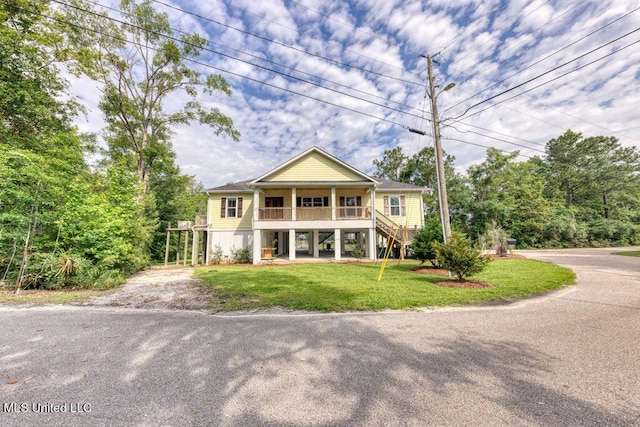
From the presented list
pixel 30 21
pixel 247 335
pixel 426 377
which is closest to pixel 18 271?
pixel 247 335

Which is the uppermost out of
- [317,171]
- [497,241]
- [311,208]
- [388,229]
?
[317,171]

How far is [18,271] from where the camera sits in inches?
315

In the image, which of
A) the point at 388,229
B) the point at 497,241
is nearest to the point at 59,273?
the point at 388,229

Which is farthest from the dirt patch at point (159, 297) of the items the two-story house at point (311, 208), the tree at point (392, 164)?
the tree at point (392, 164)

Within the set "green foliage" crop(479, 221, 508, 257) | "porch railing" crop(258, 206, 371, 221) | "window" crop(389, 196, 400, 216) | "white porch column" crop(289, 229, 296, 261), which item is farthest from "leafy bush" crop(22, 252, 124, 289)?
"green foliage" crop(479, 221, 508, 257)

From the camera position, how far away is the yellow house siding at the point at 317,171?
57.4 ft

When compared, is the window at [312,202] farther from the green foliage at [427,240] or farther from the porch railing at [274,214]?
the green foliage at [427,240]

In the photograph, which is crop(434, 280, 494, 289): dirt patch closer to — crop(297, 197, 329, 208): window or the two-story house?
the two-story house

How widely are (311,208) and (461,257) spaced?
1028 centimetres

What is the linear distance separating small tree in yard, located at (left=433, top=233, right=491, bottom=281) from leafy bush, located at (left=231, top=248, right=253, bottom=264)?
12739 mm

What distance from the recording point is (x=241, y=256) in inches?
Result: 664

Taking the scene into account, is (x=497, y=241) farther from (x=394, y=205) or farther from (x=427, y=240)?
(x=427, y=240)

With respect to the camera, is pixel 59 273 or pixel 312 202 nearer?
pixel 59 273

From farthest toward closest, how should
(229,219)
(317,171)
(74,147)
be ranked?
(229,219) < (317,171) < (74,147)
